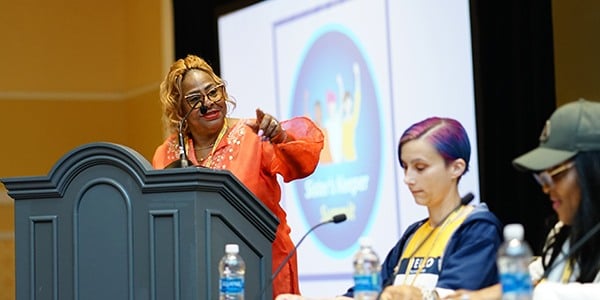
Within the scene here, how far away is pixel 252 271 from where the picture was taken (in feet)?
10.6

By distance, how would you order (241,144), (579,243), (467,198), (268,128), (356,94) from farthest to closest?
(356,94) → (241,144) → (268,128) → (467,198) → (579,243)

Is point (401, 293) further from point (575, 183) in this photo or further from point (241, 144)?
point (241, 144)

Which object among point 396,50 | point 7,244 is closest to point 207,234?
point 396,50

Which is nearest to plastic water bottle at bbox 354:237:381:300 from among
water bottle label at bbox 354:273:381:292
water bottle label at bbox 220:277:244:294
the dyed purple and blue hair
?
water bottle label at bbox 354:273:381:292

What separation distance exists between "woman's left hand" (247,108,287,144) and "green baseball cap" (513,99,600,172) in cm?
106

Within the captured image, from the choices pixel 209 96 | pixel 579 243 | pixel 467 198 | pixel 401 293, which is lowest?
pixel 401 293

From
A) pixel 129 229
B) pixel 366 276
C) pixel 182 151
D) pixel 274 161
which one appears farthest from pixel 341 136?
pixel 366 276

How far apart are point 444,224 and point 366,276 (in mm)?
432

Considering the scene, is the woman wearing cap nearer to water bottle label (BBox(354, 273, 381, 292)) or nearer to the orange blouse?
water bottle label (BBox(354, 273, 381, 292))

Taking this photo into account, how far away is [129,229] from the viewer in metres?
3.22

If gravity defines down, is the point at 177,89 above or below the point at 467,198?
above

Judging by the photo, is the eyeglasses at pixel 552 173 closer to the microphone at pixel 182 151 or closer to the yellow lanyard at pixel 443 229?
the yellow lanyard at pixel 443 229

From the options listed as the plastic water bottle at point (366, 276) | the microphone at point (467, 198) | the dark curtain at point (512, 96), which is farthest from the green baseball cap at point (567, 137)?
the dark curtain at point (512, 96)

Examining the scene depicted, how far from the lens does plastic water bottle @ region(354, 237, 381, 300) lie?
254cm
